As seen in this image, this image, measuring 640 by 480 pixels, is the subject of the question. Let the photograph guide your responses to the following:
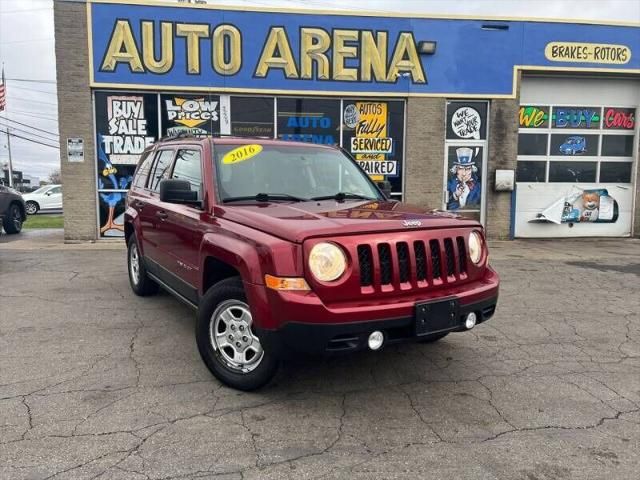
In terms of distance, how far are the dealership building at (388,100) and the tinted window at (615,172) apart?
0.04 m

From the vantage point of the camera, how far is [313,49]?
12.4 metres

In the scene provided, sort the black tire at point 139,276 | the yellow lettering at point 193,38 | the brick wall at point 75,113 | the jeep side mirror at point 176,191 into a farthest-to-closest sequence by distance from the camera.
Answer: the yellow lettering at point 193,38, the brick wall at point 75,113, the black tire at point 139,276, the jeep side mirror at point 176,191

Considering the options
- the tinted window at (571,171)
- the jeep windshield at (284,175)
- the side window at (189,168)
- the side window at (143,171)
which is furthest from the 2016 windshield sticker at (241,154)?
the tinted window at (571,171)

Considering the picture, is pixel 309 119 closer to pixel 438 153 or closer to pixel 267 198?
pixel 438 153

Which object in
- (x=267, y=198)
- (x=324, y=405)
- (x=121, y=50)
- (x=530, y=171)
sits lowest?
(x=324, y=405)

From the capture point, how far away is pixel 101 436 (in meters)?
→ 3.24

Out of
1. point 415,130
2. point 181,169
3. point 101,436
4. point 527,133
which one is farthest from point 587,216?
point 101,436

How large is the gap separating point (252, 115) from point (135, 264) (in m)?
6.64

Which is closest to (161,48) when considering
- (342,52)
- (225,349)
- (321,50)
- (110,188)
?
(110,188)

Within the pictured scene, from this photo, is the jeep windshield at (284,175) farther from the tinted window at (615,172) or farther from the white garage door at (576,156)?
the tinted window at (615,172)

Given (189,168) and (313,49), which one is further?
(313,49)

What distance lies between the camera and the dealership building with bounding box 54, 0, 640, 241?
39.3 ft

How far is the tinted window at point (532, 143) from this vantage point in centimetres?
1391

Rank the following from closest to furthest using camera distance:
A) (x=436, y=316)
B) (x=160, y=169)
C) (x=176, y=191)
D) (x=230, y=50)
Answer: (x=436, y=316) < (x=176, y=191) < (x=160, y=169) < (x=230, y=50)
